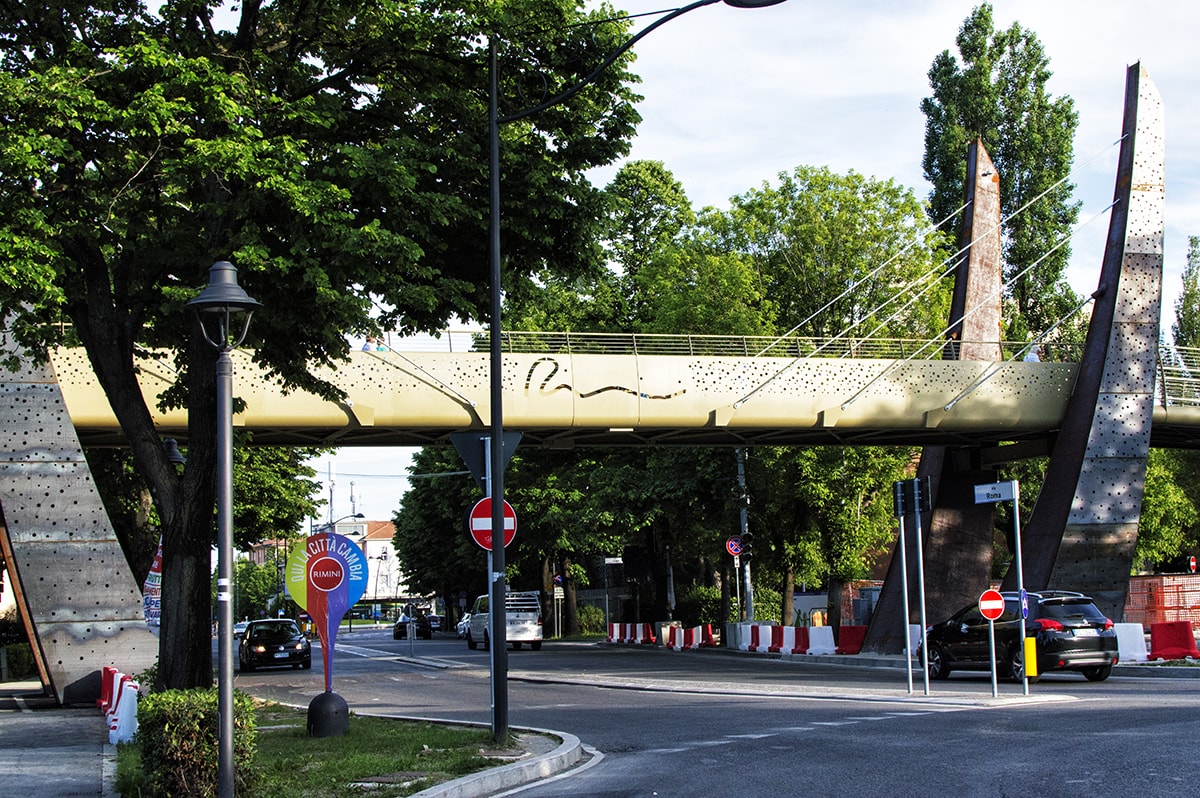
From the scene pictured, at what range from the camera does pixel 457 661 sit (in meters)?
40.0

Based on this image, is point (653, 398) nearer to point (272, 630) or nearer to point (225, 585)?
point (272, 630)

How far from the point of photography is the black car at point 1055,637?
70.1ft

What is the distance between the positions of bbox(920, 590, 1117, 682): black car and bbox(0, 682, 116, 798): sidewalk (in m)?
12.8

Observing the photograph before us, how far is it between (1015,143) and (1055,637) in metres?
32.5

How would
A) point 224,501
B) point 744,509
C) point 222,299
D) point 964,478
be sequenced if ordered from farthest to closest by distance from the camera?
point 744,509
point 964,478
point 222,299
point 224,501

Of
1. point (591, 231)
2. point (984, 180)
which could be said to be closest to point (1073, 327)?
point (984, 180)

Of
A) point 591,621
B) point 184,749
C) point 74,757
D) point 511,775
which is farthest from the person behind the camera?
point 591,621

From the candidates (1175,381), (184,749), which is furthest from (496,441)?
(1175,381)

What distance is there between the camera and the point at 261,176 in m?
13.4

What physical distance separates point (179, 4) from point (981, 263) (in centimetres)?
2348

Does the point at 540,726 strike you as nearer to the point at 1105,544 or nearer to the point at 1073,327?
the point at 1105,544

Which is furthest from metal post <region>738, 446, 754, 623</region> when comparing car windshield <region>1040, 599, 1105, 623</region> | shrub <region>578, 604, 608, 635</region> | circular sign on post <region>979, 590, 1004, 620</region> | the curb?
shrub <region>578, 604, 608, 635</region>

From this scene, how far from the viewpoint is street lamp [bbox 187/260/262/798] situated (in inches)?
369

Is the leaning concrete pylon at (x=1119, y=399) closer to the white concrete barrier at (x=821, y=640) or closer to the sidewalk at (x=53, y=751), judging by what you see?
the white concrete barrier at (x=821, y=640)
